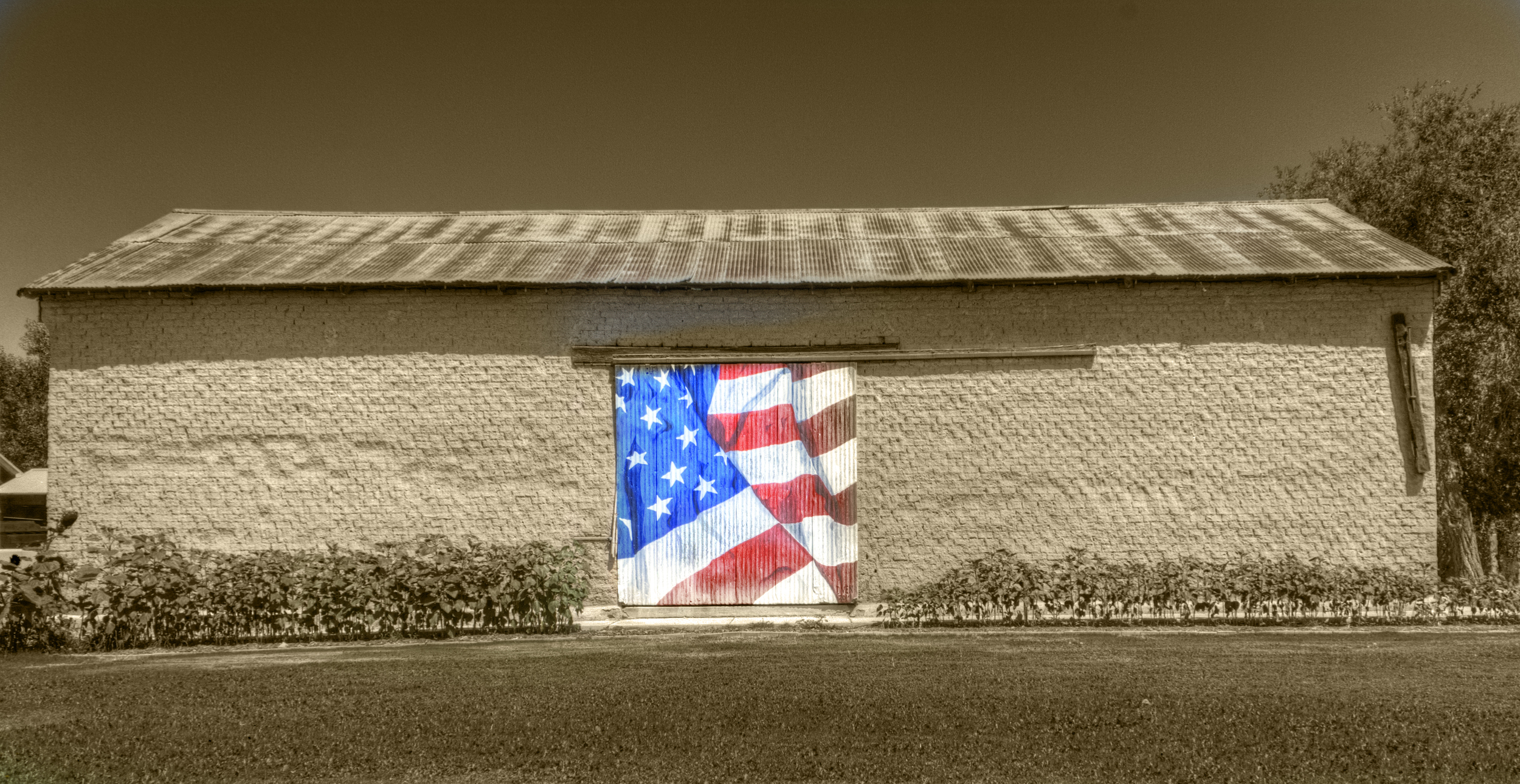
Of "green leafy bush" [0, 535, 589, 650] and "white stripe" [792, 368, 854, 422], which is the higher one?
"white stripe" [792, 368, 854, 422]

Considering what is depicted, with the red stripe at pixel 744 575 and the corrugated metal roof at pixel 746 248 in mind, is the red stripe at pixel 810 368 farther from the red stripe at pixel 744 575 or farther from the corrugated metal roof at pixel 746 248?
the red stripe at pixel 744 575

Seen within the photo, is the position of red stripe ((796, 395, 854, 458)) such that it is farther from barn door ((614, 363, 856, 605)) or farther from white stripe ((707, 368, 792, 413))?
white stripe ((707, 368, 792, 413))

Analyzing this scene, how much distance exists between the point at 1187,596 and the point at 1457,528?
10.0 metres

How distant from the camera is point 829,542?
1605 cm

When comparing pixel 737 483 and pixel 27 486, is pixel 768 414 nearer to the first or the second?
pixel 737 483

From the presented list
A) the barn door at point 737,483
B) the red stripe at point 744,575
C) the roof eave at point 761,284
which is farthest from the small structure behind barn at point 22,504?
the red stripe at point 744,575

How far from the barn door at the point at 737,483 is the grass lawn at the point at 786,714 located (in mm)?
3582

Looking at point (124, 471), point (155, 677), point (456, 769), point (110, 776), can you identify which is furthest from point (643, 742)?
point (124, 471)

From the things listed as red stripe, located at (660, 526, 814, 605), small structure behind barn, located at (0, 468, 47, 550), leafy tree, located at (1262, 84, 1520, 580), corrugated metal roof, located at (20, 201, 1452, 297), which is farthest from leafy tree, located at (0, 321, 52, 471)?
leafy tree, located at (1262, 84, 1520, 580)

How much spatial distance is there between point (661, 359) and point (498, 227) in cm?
534

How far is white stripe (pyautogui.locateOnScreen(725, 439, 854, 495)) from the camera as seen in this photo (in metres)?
16.1

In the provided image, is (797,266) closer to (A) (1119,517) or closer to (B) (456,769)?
(A) (1119,517)

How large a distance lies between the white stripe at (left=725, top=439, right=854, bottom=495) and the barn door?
0.01 meters

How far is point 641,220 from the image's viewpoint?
2027 centimetres
